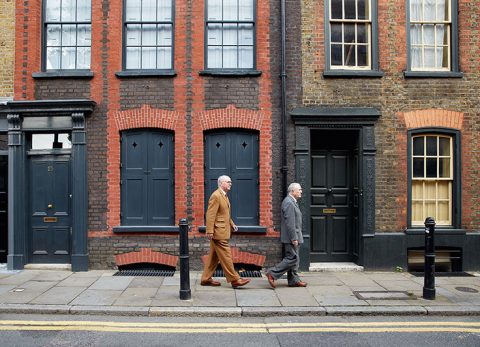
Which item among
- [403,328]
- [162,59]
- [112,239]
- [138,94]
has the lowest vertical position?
[403,328]

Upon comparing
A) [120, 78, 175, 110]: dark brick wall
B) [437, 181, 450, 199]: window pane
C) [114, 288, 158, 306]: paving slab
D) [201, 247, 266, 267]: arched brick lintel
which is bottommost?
[114, 288, 158, 306]: paving slab

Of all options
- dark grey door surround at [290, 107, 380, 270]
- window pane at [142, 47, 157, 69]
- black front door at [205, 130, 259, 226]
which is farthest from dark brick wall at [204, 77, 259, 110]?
window pane at [142, 47, 157, 69]

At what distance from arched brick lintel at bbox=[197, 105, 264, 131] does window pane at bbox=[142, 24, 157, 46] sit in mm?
2038

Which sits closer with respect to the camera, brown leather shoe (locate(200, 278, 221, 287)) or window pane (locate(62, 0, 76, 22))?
brown leather shoe (locate(200, 278, 221, 287))

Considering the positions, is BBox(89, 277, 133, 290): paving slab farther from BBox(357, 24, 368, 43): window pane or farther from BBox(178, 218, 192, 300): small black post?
BBox(357, 24, 368, 43): window pane

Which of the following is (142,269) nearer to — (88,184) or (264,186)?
(88,184)

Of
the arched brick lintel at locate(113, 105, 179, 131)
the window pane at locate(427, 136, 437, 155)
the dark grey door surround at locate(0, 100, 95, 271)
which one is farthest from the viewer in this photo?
the window pane at locate(427, 136, 437, 155)

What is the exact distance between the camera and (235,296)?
23.8 feet

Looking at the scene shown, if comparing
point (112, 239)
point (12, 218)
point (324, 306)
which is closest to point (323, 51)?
point (324, 306)

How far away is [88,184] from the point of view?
369 inches

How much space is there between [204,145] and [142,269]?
3001 millimetres

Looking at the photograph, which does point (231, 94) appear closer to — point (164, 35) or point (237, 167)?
point (237, 167)

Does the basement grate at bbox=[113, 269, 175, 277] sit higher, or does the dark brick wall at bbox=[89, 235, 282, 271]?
the dark brick wall at bbox=[89, 235, 282, 271]

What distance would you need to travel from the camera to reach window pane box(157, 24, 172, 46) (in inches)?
381
